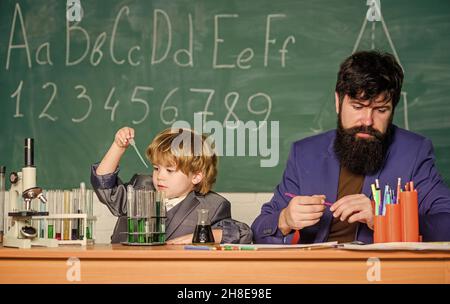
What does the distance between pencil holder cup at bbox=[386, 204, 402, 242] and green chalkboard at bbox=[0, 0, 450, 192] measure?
1.72 metres

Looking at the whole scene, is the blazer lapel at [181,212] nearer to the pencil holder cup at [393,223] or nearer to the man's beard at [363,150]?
the man's beard at [363,150]

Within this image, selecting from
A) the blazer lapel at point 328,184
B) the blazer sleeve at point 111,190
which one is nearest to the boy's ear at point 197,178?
the blazer sleeve at point 111,190

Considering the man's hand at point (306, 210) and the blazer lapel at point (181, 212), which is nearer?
Answer: the man's hand at point (306, 210)

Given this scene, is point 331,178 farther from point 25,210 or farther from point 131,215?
point 25,210

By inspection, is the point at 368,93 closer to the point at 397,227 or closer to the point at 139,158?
the point at 397,227

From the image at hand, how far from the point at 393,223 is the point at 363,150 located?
603mm

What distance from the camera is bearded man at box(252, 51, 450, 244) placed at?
8.52 feet

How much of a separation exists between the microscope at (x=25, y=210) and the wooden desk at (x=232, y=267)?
0.95ft

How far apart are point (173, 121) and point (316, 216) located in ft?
5.49

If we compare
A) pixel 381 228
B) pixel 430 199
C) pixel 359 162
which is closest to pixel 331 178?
pixel 359 162

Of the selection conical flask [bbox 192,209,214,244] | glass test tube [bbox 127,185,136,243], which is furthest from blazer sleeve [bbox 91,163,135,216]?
conical flask [bbox 192,209,214,244]

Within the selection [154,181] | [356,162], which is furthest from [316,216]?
[154,181]

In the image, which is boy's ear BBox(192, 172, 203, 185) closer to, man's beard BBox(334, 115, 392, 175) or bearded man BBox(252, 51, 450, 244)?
bearded man BBox(252, 51, 450, 244)

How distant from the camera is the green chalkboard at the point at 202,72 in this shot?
377cm
